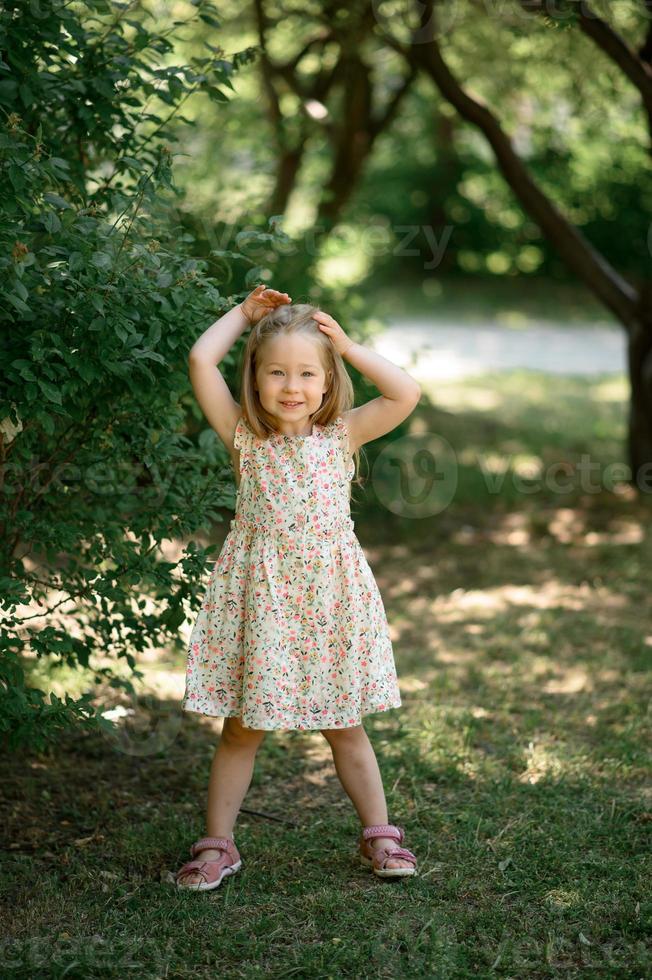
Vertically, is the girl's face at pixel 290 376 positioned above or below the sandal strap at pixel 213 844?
above

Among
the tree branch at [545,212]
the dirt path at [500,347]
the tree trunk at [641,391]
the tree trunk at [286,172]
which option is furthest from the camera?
the dirt path at [500,347]

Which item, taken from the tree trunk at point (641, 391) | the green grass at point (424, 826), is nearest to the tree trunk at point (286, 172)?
the tree trunk at point (641, 391)

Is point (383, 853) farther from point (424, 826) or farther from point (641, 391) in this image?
point (641, 391)

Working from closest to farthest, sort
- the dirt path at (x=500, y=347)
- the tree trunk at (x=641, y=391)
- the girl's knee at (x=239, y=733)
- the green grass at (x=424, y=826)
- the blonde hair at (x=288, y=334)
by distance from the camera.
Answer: the green grass at (x=424, y=826)
the blonde hair at (x=288, y=334)
the girl's knee at (x=239, y=733)
the tree trunk at (x=641, y=391)
the dirt path at (x=500, y=347)

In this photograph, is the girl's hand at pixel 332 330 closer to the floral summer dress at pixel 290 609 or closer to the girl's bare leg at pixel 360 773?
the floral summer dress at pixel 290 609

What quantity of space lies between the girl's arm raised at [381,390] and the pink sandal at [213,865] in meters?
1.08

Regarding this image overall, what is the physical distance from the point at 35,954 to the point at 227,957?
0.43 m

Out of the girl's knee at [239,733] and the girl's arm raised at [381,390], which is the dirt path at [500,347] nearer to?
the girl's arm raised at [381,390]

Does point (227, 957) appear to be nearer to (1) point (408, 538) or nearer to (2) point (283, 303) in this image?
(2) point (283, 303)

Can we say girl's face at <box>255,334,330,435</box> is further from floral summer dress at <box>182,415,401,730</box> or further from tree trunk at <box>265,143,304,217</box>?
tree trunk at <box>265,143,304,217</box>

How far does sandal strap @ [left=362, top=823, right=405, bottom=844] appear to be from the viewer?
9.86 ft

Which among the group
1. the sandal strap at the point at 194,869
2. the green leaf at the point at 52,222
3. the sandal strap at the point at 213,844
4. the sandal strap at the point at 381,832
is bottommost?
the sandal strap at the point at 194,869

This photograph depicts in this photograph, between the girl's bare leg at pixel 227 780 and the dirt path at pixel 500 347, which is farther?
the dirt path at pixel 500 347

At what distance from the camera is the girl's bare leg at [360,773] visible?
118 inches
